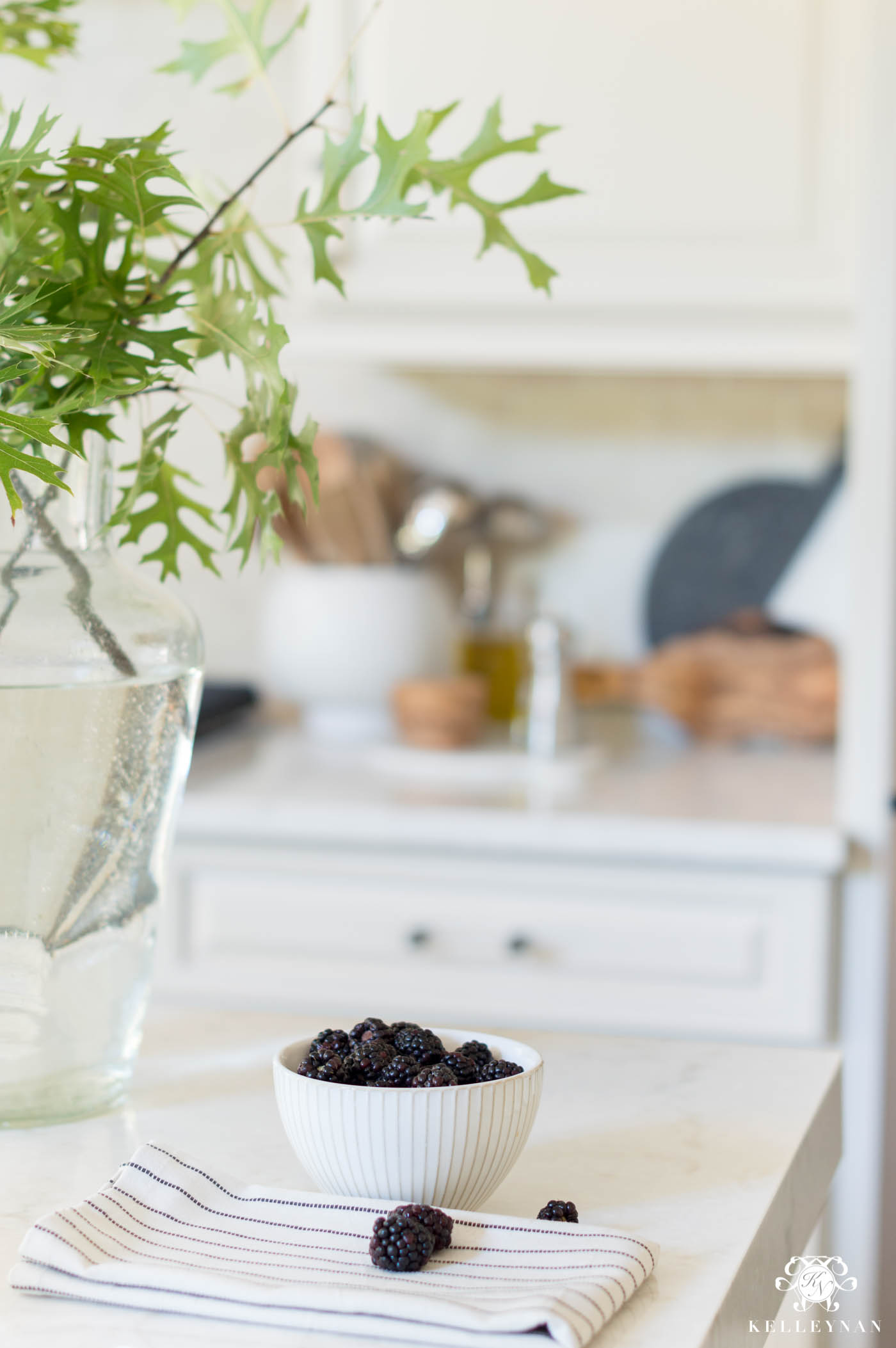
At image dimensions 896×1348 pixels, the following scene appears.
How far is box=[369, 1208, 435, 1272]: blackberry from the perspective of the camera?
0.54m

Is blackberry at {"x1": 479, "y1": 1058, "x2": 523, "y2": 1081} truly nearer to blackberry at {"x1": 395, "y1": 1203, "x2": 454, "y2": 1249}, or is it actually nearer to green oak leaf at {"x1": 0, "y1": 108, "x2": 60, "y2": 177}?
blackberry at {"x1": 395, "y1": 1203, "x2": 454, "y2": 1249}

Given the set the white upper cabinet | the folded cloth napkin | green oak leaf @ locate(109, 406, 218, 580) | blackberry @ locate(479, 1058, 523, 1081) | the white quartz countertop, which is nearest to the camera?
the folded cloth napkin

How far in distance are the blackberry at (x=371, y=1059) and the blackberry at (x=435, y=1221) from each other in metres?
0.06

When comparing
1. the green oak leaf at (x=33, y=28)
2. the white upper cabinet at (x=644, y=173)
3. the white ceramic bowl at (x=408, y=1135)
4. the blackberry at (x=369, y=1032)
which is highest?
the white upper cabinet at (x=644, y=173)

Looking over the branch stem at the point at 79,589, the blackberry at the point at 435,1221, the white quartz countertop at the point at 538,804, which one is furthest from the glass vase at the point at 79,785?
the white quartz countertop at the point at 538,804

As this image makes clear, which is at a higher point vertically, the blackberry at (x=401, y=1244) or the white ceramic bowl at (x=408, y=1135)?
the white ceramic bowl at (x=408, y=1135)

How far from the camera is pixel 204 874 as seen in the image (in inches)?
65.9

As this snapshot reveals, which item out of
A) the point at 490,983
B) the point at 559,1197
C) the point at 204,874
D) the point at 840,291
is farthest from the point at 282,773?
the point at 559,1197

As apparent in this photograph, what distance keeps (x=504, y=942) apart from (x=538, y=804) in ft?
0.54

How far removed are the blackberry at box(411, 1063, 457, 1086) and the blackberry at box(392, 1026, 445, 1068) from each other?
2 centimetres

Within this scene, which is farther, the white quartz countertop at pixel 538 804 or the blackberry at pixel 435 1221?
the white quartz countertop at pixel 538 804

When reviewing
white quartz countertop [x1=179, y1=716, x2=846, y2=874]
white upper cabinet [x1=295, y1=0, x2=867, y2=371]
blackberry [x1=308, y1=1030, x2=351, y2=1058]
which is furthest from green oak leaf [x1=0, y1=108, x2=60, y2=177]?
white upper cabinet [x1=295, y1=0, x2=867, y2=371]

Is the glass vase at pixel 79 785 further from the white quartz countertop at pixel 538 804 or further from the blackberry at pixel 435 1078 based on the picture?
the white quartz countertop at pixel 538 804

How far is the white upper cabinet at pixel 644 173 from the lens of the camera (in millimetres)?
1725
